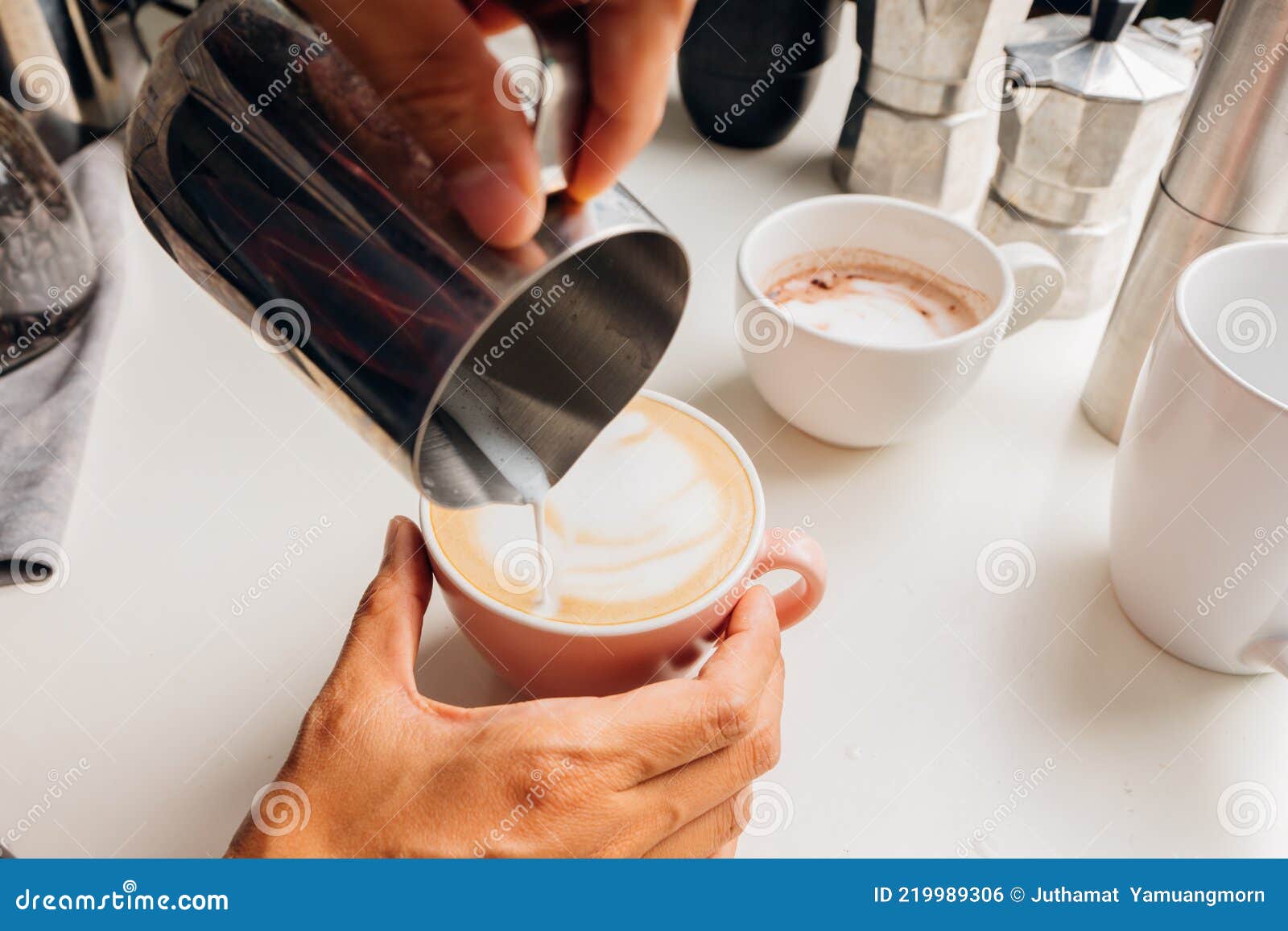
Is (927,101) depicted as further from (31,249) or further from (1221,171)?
(31,249)

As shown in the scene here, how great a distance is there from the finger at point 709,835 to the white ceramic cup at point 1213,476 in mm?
313

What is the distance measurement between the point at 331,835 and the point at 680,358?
0.52 meters

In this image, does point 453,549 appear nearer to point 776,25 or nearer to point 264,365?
point 264,365

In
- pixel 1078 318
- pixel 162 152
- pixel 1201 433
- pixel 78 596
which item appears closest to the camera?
pixel 162 152

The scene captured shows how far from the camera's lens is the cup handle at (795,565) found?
0.63m

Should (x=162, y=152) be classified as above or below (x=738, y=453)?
above

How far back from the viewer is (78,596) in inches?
28.8

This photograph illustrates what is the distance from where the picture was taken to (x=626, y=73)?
47cm

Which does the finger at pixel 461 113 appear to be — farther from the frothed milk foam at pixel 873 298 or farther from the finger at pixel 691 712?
the frothed milk foam at pixel 873 298

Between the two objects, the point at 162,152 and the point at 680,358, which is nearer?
the point at 162,152

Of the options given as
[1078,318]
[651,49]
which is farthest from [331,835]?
[1078,318]

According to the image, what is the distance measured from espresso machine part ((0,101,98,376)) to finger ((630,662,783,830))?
639 millimetres

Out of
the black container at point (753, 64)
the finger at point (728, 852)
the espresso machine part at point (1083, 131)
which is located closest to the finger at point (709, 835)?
the finger at point (728, 852)

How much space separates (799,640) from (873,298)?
1.02ft
